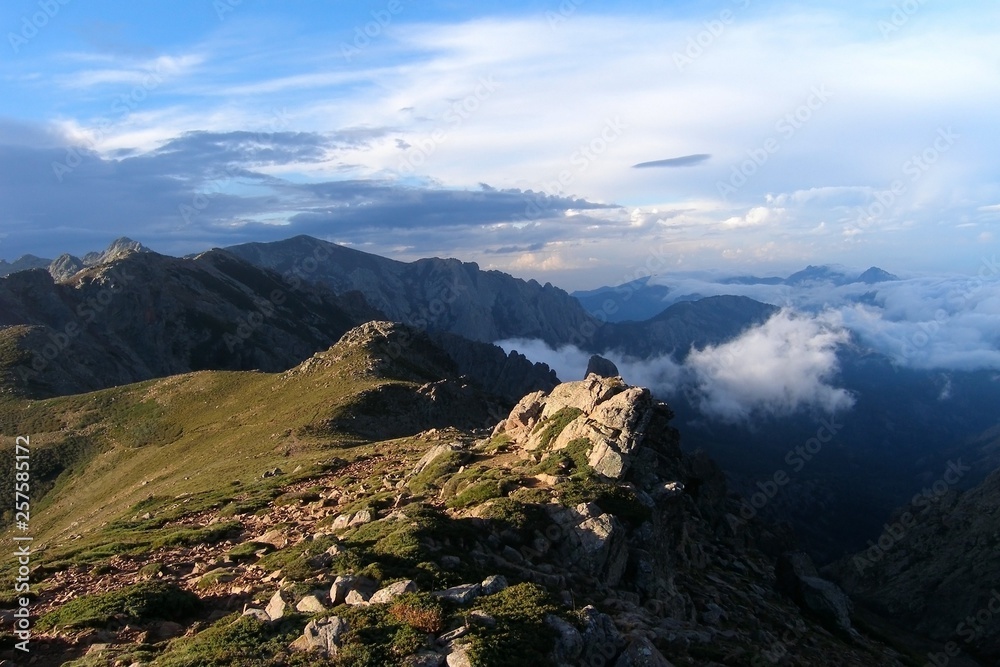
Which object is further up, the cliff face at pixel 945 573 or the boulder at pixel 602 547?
the boulder at pixel 602 547

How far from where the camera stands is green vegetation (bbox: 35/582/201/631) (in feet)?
62.1

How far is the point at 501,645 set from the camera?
14539mm

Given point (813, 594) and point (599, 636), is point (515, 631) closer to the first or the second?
point (599, 636)

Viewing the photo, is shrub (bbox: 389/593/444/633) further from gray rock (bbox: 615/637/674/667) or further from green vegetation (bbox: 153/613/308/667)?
gray rock (bbox: 615/637/674/667)

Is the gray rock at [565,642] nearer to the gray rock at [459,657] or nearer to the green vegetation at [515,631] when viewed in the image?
the green vegetation at [515,631]

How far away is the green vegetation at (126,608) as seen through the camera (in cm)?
1892

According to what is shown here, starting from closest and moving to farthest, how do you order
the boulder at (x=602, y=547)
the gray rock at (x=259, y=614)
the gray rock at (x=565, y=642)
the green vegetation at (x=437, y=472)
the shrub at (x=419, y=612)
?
1. the gray rock at (x=565, y=642)
2. the shrub at (x=419, y=612)
3. the gray rock at (x=259, y=614)
4. the boulder at (x=602, y=547)
5. the green vegetation at (x=437, y=472)

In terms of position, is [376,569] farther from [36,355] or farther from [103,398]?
[36,355]

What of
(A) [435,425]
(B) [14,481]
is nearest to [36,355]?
(B) [14,481]

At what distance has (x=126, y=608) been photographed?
63.4 feet

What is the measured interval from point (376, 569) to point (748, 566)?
27.6 meters

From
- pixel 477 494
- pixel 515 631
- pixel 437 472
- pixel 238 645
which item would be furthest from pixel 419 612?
pixel 437 472

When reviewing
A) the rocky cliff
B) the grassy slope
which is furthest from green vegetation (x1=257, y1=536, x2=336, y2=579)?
the grassy slope

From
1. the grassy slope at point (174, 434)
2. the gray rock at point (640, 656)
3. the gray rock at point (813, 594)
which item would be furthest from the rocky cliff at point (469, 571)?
the grassy slope at point (174, 434)
